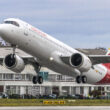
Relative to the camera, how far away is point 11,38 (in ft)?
172

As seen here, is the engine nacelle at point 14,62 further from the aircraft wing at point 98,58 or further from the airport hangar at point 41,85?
the airport hangar at point 41,85

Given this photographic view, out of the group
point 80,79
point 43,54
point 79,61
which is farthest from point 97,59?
point 43,54

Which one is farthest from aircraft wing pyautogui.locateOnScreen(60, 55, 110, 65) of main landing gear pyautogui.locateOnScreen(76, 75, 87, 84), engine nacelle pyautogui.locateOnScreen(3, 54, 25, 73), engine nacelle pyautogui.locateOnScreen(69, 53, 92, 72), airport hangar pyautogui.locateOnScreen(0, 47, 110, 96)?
airport hangar pyautogui.locateOnScreen(0, 47, 110, 96)

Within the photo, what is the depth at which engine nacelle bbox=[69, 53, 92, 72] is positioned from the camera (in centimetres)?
5825

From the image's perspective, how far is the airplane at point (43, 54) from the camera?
174ft

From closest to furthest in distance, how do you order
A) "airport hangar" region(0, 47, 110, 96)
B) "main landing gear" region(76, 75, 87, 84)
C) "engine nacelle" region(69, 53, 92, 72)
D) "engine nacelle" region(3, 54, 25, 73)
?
"engine nacelle" region(69, 53, 92, 72), "engine nacelle" region(3, 54, 25, 73), "main landing gear" region(76, 75, 87, 84), "airport hangar" region(0, 47, 110, 96)

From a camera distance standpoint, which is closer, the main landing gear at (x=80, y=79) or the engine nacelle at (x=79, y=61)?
the engine nacelle at (x=79, y=61)

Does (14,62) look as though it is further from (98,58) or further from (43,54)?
(98,58)

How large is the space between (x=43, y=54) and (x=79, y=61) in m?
5.47

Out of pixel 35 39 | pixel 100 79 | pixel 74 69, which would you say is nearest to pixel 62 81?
pixel 100 79

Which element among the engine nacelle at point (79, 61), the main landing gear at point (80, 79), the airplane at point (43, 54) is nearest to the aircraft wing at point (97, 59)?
the airplane at point (43, 54)

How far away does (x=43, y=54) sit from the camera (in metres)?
56.2

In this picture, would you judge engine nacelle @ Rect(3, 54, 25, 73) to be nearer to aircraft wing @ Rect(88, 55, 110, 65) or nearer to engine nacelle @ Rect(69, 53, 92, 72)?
engine nacelle @ Rect(69, 53, 92, 72)

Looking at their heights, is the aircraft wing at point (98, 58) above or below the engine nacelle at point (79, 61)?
above
